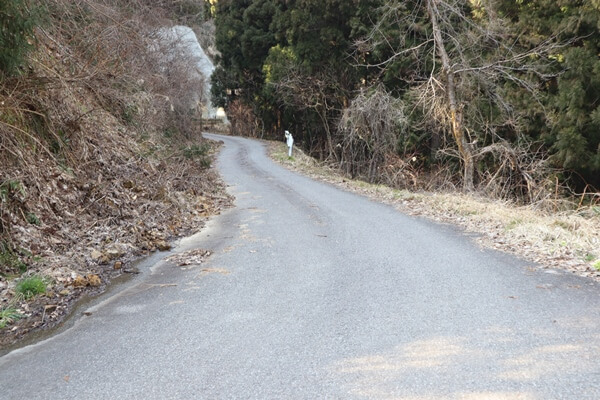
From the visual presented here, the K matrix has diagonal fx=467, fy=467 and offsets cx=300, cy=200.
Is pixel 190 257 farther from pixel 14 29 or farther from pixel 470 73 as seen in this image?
pixel 470 73

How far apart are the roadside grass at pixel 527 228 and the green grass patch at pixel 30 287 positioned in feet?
20.8

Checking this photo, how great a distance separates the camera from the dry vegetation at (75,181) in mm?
6004

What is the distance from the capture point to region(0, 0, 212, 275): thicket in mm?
6180

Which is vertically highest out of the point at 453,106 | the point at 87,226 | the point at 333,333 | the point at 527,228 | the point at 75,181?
the point at 453,106

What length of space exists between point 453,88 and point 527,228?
7.90 metres

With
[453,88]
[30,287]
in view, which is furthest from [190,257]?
[453,88]

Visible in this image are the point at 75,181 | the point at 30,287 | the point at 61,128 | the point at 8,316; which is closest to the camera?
the point at 8,316

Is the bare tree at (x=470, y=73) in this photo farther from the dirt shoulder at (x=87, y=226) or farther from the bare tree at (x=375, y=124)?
the dirt shoulder at (x=87, y=226)

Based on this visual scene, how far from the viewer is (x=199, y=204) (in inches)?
448

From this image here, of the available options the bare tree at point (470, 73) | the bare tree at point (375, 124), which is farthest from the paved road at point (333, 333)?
the bare tree at point (375, 124)

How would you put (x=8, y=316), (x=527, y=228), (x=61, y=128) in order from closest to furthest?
(x=8, y=316) < (x=527, y=228) < (x=61, y=128)

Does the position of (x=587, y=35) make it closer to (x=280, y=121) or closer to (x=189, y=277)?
(x=189, y=277)

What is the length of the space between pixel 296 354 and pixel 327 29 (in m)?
21.4

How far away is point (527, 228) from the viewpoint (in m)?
7.85
